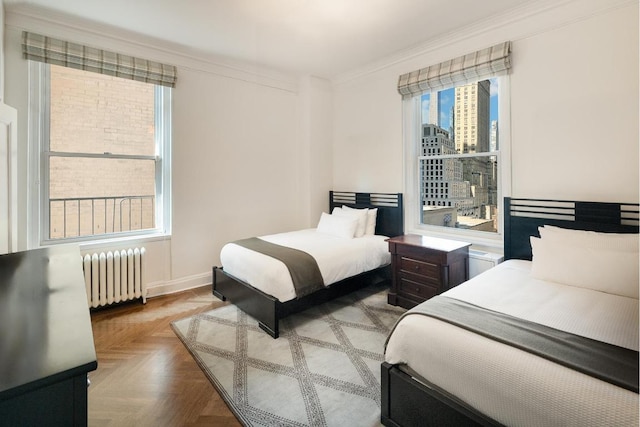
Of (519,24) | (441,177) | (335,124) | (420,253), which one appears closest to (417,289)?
(420,253)

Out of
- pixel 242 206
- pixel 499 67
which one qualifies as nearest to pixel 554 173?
pixel 499 67

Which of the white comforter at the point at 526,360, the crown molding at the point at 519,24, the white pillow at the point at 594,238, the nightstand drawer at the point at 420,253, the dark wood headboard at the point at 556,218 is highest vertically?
the crown molding at the point at 519,24

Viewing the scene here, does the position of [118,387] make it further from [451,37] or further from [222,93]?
[451,37]

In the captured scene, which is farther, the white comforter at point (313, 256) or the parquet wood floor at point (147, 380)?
the white comforter at point (313, 256)

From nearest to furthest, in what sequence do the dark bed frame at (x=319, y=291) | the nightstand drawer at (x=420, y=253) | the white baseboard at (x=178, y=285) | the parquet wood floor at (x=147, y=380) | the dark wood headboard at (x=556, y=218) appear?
the parquet wood floor at (x=147, y=380)
the dark wood headboard at (x=556, y=218)
the dark bed frame at (x=319, y=291)
the nightstand drawer at (x=420, y=253)
the white baseboard at (x=178, y=285)

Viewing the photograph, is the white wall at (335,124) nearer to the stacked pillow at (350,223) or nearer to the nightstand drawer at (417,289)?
the stacked pillow at (350,223)

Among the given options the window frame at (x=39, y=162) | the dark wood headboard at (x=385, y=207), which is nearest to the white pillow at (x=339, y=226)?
the dark wood headboard at (x=385, y=207)

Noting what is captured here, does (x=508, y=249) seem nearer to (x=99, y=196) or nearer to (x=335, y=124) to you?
(x=335, y=124)

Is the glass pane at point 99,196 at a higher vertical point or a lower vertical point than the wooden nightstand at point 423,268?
higher

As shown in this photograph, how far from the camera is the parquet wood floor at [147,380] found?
A: 1722 millimetres

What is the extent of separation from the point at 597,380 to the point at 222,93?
4.10 metres

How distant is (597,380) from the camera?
3.61ft

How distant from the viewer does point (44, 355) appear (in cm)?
81

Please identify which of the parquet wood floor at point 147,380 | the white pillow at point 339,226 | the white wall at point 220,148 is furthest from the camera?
the white pillow at point 339,226
